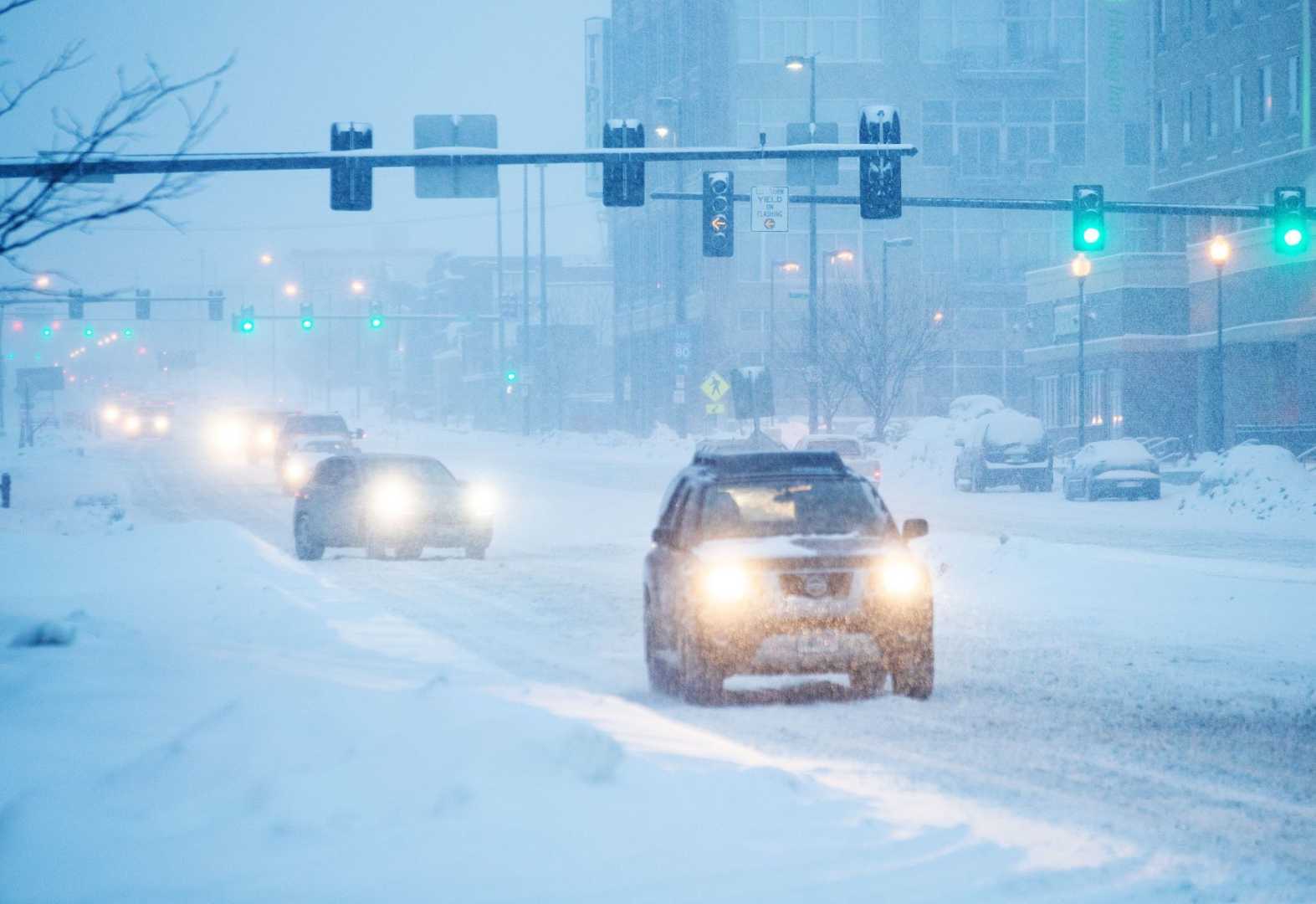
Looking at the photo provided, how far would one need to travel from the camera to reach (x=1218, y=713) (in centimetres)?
1181

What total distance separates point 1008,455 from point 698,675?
36.8 metres

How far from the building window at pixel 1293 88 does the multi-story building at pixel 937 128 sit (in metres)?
29.0

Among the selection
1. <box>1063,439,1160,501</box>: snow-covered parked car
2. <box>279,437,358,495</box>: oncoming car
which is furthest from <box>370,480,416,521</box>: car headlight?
<box>1063,439,1160,501</box>: snow-covered parked car

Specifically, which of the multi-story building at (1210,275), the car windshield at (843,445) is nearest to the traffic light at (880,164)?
the car windshield at (843,445)

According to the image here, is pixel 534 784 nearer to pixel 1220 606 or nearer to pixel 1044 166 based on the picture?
pixel 1220 606

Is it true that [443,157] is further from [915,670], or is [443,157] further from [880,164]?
[915,670]

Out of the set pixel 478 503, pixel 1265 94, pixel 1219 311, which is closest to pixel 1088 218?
pixel 478 503

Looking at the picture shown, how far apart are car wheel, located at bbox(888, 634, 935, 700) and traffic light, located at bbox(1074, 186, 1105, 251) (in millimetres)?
17530

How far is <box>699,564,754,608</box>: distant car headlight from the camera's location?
11883 millimetres

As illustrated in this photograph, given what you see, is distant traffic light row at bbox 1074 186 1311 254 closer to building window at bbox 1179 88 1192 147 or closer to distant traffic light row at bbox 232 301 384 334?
distant traffic light row at bbox 232 301 384 334

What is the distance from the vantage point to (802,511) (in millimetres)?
12805

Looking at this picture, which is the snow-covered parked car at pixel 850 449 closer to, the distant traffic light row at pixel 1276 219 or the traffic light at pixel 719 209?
the distant traffic light row at pixel 1276 219

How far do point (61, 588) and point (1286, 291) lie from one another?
51.6 meters

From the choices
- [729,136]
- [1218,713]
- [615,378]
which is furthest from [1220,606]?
[615,378]
